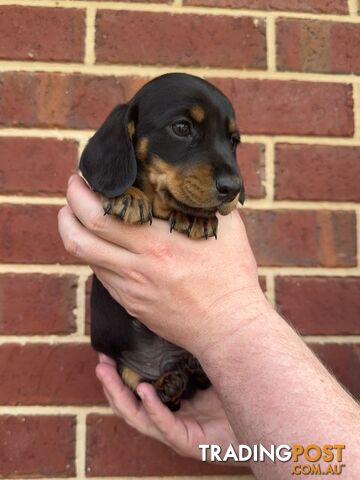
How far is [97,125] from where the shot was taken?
1930 mm

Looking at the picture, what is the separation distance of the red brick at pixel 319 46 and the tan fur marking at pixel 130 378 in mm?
1191

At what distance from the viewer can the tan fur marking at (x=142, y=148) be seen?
166 centimetres

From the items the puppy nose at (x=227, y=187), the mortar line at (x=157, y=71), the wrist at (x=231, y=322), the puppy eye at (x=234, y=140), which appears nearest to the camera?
the wrist at (x=231, y=322)

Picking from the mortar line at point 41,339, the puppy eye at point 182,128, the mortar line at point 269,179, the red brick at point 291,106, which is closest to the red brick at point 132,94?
the red brick at point 291,106

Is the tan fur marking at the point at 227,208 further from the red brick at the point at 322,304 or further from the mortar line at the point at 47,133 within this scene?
the mortar line at the point at 47,133

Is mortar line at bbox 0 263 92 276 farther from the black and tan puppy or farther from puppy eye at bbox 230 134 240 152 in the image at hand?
puppy eye at bbox 230 134 240 152

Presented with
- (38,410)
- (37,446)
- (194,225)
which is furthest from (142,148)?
(37,446)

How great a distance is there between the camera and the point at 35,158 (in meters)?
1.89

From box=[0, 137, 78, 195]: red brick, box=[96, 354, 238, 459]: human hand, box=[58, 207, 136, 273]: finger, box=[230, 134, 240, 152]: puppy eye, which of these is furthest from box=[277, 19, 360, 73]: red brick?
box=[96, 354, 238, 459]: human hand

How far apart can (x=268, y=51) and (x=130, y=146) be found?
2.39 ft

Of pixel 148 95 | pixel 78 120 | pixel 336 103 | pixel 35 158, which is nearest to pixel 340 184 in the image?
pixel 336 103

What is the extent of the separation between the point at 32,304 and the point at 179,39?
1.05m

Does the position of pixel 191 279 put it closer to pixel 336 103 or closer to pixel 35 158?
pixel 35 158

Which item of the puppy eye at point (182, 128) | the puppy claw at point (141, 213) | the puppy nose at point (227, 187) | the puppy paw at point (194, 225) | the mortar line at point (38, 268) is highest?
the puppy eye at point (182, 128)
